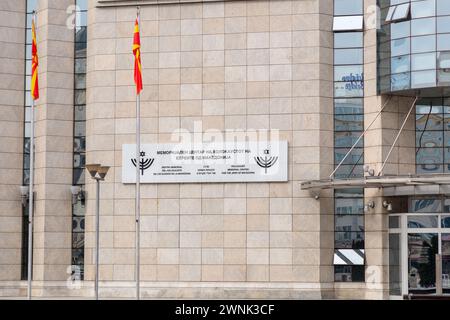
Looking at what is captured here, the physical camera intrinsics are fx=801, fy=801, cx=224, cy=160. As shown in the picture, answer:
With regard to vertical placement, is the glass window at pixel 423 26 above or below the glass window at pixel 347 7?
below

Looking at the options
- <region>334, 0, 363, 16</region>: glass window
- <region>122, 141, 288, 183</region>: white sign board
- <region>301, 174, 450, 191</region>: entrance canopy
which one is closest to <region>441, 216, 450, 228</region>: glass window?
<region>301, 174, 450, 191</region>: entrance canopy

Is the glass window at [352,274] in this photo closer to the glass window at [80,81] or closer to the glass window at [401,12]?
the glass window at [401,12]

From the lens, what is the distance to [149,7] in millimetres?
34531

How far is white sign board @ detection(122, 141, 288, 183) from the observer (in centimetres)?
3291

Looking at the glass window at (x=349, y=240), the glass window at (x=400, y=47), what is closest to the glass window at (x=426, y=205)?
the glass window at (x=349, y=240)

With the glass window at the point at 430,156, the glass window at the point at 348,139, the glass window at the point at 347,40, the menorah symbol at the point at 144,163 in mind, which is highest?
the glass window at the point at 347,40

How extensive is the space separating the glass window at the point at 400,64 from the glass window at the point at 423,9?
1692 millimetres

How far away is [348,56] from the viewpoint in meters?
33.5

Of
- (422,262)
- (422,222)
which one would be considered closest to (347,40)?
(422,222)

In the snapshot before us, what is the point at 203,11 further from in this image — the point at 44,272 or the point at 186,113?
the point at 44,272

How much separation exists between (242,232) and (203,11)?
9.51m

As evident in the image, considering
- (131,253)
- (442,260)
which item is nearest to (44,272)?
(131,253)

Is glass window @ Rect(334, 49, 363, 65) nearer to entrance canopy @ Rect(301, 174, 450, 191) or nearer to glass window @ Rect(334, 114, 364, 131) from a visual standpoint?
glass window @ Rect(334, 114, 364, 131)

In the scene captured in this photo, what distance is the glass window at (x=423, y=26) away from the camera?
3111 cm
